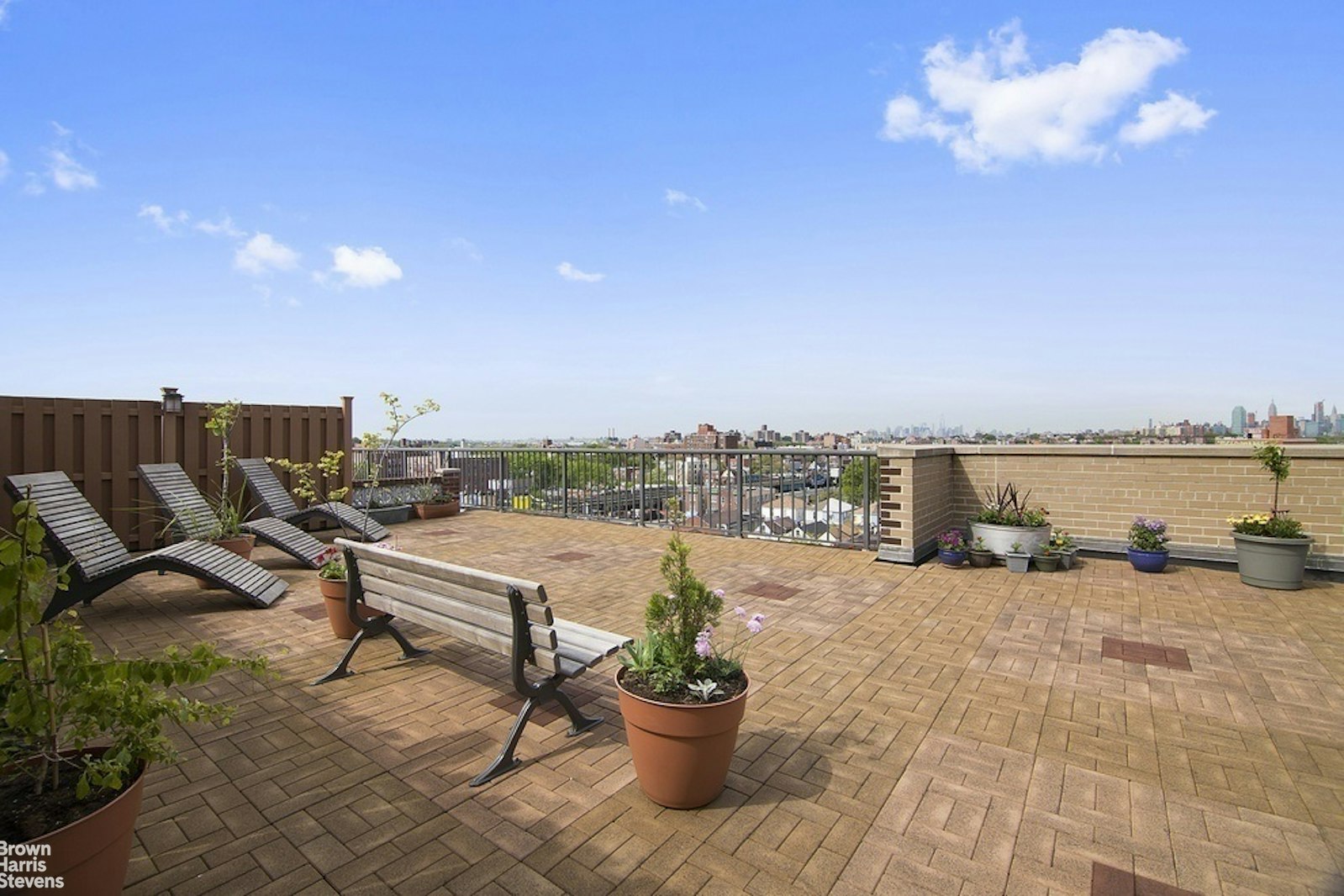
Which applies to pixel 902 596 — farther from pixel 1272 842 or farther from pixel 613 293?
pixel 613 293

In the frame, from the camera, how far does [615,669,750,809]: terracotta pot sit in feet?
6.95

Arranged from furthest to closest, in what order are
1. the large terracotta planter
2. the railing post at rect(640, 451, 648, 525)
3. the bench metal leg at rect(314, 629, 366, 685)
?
1. the railing post at rect(640, 451, 648, 525)
2. the large terracotta planter
3. the bench metal leg at rect(314, 629, 366, 685)

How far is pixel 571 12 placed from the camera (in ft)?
27.3

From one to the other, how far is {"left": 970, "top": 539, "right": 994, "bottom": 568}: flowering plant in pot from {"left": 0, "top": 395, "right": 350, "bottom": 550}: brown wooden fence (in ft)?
31.9

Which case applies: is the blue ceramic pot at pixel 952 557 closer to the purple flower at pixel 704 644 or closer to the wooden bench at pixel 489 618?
the wooden bench at pixel 489 618

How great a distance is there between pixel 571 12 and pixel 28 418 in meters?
8.55

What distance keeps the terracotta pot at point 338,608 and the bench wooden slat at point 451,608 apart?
1.49ft

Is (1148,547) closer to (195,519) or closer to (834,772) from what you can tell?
(834,772)

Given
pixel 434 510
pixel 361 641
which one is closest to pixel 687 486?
pixel 434 510

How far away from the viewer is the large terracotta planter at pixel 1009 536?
6453mm

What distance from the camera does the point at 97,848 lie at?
1.46m

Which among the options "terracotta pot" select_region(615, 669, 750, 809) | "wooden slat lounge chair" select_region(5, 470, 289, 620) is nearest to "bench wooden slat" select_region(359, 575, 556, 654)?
"terracotta pot" select_region(615, 669, 750, 809)

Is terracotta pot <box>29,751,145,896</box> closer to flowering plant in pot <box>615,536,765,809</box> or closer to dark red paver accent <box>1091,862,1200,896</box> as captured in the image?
flowering plant in pot <box>615,536,765,809</box>

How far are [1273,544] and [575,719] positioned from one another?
272 inches
